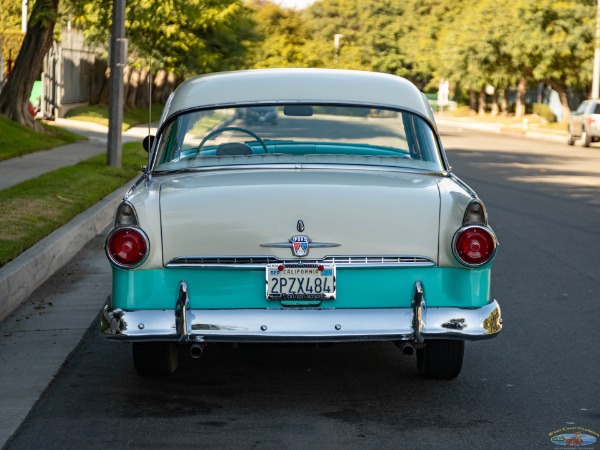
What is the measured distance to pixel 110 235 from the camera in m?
6.00

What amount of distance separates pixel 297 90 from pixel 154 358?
1793 mm

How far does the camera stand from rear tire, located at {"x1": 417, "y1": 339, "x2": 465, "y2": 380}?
648 cm

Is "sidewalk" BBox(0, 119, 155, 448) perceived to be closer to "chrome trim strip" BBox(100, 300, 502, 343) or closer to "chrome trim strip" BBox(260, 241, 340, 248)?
"chrome trim strip" BBox(100, 300, 502, 343)

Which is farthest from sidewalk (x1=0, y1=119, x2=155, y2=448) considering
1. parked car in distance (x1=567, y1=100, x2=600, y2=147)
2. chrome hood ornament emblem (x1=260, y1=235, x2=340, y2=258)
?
parked car in distance (x1=567, y1=100, x2=600, y2=147)

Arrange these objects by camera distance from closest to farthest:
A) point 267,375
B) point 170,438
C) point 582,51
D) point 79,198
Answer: point 170,438, point 267,375, point 79,198, point 582,51

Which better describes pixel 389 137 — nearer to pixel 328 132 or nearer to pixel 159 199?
pixel 328 132

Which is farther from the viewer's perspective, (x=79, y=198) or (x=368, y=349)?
(x=79, y=198)

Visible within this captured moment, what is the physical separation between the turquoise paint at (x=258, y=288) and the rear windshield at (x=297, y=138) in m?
0.91

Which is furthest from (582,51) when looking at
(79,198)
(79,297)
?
(79,297)

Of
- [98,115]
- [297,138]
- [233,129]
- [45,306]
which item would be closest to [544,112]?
[98,115]

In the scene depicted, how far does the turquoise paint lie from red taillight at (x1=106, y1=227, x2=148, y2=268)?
0.17 ft

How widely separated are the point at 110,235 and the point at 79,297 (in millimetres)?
3383

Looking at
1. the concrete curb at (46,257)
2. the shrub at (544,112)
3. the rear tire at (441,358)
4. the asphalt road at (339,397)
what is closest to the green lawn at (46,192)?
the concrete curb at (46,257)

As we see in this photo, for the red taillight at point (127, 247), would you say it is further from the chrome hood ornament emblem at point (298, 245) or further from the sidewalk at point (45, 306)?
the sidewalk at point (45, 306)
